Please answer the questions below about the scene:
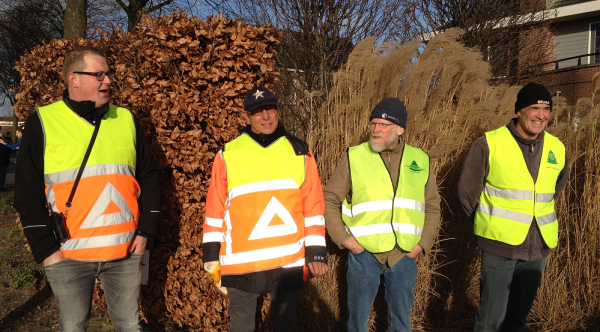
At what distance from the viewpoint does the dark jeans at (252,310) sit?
2443 millimetres

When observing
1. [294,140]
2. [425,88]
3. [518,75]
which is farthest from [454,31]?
[518,75]

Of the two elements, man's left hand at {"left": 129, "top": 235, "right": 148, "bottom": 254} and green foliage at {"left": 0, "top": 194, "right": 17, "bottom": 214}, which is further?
green foliage at {"left": 0, "top": 194, "right": 17, "bottom": 214}

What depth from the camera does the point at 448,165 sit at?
12.5ft

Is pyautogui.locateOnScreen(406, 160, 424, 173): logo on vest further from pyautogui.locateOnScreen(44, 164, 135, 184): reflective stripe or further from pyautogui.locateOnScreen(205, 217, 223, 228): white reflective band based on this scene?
pyautogui.locateOnScreen(44, 164, 135, 184): reflective stripe

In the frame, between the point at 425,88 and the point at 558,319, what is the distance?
265 cm

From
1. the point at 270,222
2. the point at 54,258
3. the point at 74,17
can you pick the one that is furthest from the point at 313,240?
the point at 74,17

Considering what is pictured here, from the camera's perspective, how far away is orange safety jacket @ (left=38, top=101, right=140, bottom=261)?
2205 mm

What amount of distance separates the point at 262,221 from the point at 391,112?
1217 mm

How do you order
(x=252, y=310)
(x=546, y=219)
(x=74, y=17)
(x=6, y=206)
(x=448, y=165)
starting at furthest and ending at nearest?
(x=6, y=206)
(x=74, y=17)
(x=448, y=165)
(x=546, y=219)
(x=252, y=310)

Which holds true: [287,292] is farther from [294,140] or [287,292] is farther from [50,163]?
[50,163]

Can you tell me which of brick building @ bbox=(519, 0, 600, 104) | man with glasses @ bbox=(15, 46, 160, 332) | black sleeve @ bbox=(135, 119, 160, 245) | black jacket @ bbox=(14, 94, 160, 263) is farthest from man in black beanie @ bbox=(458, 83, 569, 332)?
brick building @ bbox=(519, 0, 600, 104)

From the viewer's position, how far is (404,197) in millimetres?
2770

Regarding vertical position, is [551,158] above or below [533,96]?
below

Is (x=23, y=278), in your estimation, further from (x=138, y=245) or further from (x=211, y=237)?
(x=211, y=237)
